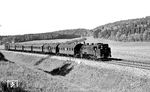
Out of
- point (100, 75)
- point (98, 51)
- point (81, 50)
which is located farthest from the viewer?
point (81, 50)

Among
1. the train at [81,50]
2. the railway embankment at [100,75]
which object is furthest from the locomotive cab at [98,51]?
the railway embankment at [100,75]

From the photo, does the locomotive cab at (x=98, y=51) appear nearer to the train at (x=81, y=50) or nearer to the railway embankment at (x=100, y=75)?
the train at (x=81, y=50)

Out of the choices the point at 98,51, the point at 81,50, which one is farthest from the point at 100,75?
the point at 81,50

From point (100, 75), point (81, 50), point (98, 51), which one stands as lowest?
point (100, 75)

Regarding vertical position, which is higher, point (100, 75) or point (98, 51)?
point (98, 51)

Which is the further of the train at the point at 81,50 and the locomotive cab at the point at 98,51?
the train at the point at 81,50

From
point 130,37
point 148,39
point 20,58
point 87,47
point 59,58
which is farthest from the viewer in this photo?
point 130,37

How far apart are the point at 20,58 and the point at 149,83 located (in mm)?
52842

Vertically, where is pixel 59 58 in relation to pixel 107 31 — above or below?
below

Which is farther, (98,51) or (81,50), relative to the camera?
(81,50)

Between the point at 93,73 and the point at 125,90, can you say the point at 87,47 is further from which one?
the point at 125,90

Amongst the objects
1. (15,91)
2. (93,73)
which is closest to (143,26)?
(93,73)

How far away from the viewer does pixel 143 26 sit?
89.9m

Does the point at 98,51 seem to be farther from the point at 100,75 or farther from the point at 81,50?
the point at 100,75
